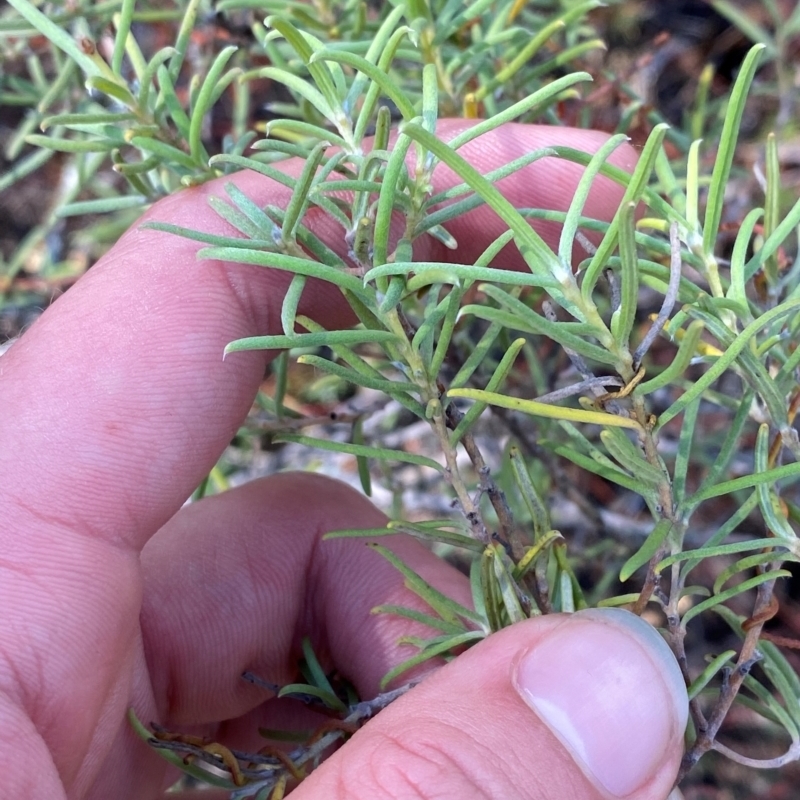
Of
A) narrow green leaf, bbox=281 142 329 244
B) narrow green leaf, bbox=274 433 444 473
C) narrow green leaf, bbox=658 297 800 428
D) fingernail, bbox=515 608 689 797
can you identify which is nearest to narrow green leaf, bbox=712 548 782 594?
fingernail, bbox=515 608 689 797

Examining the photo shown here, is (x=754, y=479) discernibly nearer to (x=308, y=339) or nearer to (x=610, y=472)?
(x=610, y=472)

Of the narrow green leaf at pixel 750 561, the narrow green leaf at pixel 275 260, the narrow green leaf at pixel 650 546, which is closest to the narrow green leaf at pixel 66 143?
the narrow green leaf at pixel 275 260

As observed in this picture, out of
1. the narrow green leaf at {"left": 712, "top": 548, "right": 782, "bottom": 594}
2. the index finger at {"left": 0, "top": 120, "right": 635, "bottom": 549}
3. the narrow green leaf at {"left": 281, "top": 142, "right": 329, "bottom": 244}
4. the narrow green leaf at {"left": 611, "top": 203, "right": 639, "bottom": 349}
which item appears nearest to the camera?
the narrow green leaf at {"left": 611, "top": 203, "right": 639, "bottom": 349}

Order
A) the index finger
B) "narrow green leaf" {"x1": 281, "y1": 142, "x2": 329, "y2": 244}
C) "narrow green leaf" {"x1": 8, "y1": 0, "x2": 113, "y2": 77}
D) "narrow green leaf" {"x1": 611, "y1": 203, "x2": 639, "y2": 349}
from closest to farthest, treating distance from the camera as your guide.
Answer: "narrow green leaf" {"x1": 611, "y1": 203, "x2": 639, "y2": 349}, "narrow green leaf" {"x1": 281, "y1": 142, "x2": 329, "y2": 244}, "narrow green leaf" {"x1": 8, "y1": 0, "x2": 113, "y2": 77}, the index finger

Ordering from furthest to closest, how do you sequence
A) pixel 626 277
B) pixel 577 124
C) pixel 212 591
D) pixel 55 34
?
pixel 577 124, pixel 212 591, pixel 55 34, pixel 626 277

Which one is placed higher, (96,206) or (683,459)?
(96,206)

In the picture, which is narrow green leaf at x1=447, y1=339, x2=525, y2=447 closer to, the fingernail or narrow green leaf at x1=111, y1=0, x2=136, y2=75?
the fingernail

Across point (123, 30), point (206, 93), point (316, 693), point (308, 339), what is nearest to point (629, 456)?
point (308, 339)
